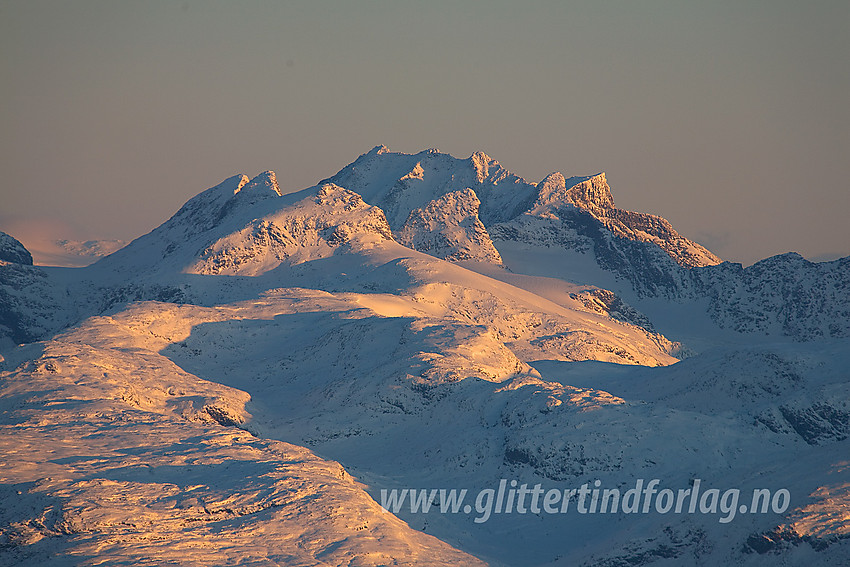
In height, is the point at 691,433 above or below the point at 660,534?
above

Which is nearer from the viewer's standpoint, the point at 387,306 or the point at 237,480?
the point at 237,480

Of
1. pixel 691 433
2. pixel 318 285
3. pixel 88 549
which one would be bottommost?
pixel 88 549

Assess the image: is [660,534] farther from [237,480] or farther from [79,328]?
[79,328]

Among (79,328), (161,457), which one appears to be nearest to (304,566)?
(161,457)

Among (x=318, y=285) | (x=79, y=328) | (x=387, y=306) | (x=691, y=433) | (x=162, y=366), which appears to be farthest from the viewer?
(x=318, y=285)

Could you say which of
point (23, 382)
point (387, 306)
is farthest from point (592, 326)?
point (23, 382)

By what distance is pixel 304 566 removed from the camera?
72750mm

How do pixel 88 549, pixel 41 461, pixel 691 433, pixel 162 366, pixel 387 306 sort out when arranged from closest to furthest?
pixel 88 549 < pixel 41 461 < pixel 691 433 < pixel 162 366 < pixel 387 306

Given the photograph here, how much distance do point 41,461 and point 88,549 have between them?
15.8 meters

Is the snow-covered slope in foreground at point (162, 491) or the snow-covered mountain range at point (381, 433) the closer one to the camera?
the snow-covered slope in foreground at point (162, 491)

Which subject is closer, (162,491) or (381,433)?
(162,491)

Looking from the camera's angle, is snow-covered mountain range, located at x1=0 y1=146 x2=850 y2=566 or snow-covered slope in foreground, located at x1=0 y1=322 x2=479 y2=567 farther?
snow-covered mountain range, located at x1=0 y1=146 x2=850 y2=566

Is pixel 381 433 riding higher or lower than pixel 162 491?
higher

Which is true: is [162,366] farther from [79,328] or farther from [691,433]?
[691,433]
